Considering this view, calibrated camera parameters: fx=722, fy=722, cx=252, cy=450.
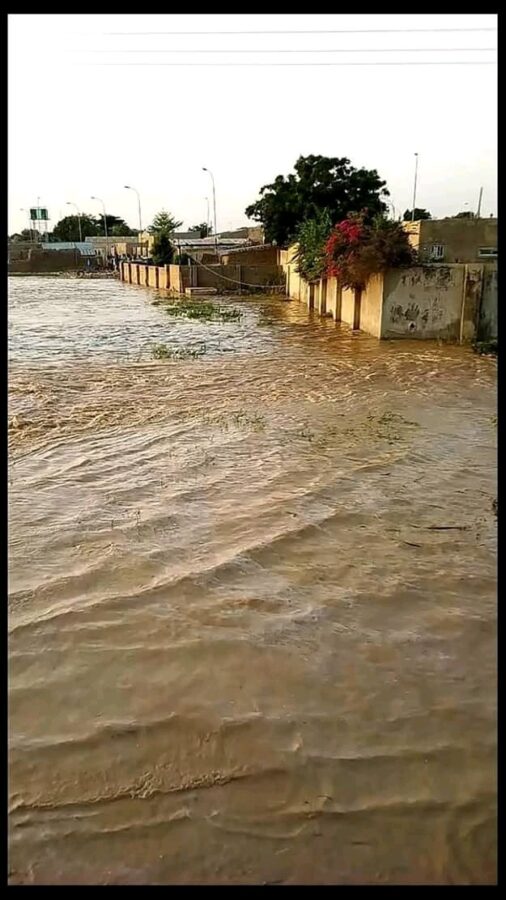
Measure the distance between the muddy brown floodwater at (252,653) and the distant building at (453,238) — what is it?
22549 mm

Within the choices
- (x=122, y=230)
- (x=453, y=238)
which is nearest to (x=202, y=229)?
(x=122, y=230)

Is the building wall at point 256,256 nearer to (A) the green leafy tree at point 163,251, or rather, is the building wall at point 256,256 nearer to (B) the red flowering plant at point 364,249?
(A) the green leafy tree at point 163,251

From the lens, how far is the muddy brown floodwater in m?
2.51

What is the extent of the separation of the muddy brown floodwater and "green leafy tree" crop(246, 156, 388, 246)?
31.3 m

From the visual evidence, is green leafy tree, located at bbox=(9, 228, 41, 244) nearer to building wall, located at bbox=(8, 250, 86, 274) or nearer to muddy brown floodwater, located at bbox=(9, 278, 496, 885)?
building wall, located at bbox=(8, 250, 86, 274)

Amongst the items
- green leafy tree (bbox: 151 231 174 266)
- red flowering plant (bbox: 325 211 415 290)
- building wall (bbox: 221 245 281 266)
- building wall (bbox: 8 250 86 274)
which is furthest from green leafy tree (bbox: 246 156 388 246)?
building wall (bbox: 8 250 86 274)

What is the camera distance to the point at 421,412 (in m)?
9.11

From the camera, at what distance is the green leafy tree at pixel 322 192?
37062 millimetres

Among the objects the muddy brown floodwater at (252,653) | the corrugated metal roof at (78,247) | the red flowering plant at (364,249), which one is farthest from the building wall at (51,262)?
the muddy brown floodwater at (252,653)

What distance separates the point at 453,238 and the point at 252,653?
2853 cm

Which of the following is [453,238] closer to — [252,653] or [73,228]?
[252,653]

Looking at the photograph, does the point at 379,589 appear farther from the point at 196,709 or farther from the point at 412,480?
the point at 412,480

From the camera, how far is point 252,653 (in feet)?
11.9

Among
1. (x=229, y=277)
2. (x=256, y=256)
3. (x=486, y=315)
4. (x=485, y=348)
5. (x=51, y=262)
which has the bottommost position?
(x=485, y=348)
